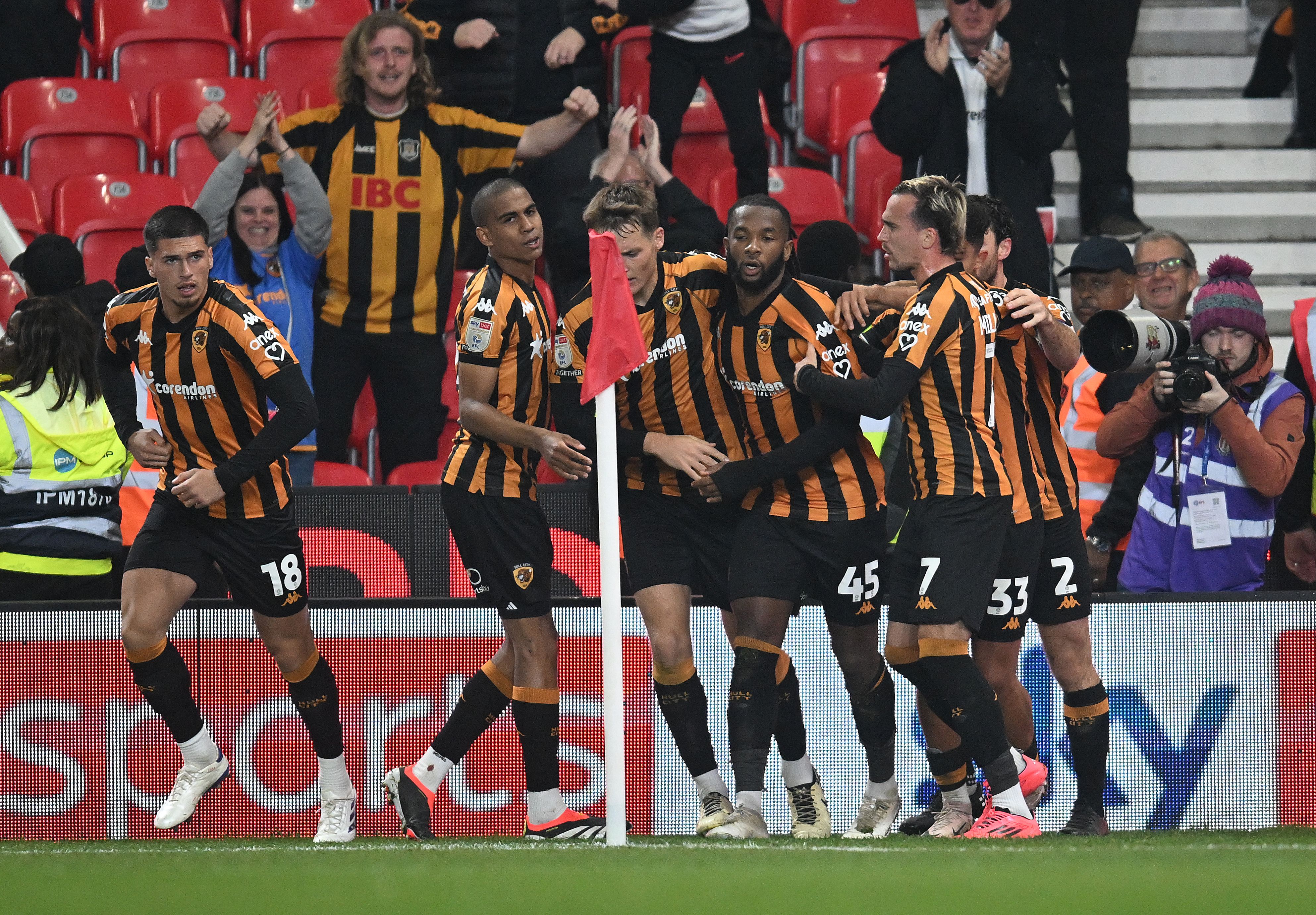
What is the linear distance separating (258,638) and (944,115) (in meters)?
4.09

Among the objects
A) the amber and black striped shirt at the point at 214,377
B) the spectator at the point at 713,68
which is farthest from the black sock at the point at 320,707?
the spectator at the point at 713,68

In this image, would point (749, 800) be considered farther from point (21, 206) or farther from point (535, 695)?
point (21, 206)

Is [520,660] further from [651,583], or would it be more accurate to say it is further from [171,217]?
[171,217]

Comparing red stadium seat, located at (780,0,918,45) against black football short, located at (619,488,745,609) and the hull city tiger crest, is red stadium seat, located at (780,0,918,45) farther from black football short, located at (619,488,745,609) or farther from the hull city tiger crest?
the hull city tiger crest

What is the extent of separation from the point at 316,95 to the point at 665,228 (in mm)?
3008

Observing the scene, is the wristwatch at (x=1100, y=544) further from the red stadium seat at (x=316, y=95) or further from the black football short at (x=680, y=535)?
the red stadium seat at (x=316, y=95)

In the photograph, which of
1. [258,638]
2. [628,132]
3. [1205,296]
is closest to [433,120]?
[628,132]

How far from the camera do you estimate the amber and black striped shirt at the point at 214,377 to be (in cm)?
581

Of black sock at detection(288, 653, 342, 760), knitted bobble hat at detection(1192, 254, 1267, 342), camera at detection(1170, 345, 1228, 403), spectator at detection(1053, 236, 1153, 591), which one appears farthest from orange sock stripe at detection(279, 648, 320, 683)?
knitted bobble hat at detection(1192, 254, 1267, 342)

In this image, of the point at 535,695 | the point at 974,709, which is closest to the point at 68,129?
the point at 535,695

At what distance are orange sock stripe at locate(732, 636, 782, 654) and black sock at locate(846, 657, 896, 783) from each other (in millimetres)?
436

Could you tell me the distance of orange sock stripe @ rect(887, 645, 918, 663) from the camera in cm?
539

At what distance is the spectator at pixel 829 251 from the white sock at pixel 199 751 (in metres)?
2.94

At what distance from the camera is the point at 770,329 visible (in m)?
5.57
